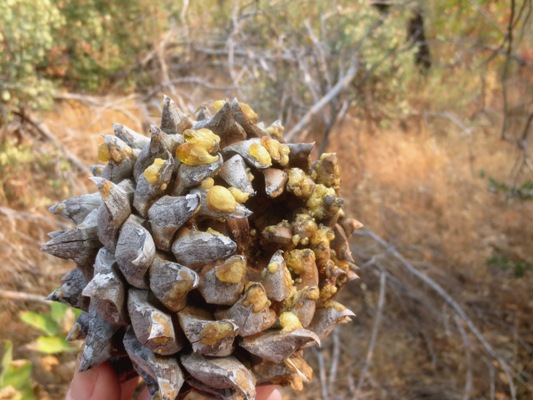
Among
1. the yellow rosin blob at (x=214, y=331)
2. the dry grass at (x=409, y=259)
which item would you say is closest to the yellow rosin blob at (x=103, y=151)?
the yellow rosin blob at (x=214, y=331)

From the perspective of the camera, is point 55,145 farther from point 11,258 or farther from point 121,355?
point 121,355

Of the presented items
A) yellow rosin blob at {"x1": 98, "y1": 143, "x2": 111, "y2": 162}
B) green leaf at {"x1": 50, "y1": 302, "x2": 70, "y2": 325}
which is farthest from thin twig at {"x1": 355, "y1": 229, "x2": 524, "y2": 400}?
yellow rosin blob at {"x1": 98, "y1": 143, "x2": 111, "y2": 162}

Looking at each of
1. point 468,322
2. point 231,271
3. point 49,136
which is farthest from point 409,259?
point 231,271

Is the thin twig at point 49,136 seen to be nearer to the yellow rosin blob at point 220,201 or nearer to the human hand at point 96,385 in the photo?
the human hand at point 96,385

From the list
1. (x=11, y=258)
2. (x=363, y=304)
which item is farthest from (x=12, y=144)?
(x=363, y=304)

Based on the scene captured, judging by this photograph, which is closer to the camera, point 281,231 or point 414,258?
point 281,231

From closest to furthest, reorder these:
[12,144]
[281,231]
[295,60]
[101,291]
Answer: [101,291] < [281,231] < [12,144] < [295,60]

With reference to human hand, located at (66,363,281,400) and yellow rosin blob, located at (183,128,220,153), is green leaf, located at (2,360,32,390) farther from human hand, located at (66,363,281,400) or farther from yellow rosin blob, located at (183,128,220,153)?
yellow rosin blob, located at (183,128,220,153)

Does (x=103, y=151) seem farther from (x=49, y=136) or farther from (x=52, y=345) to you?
(x=49, y=136)
